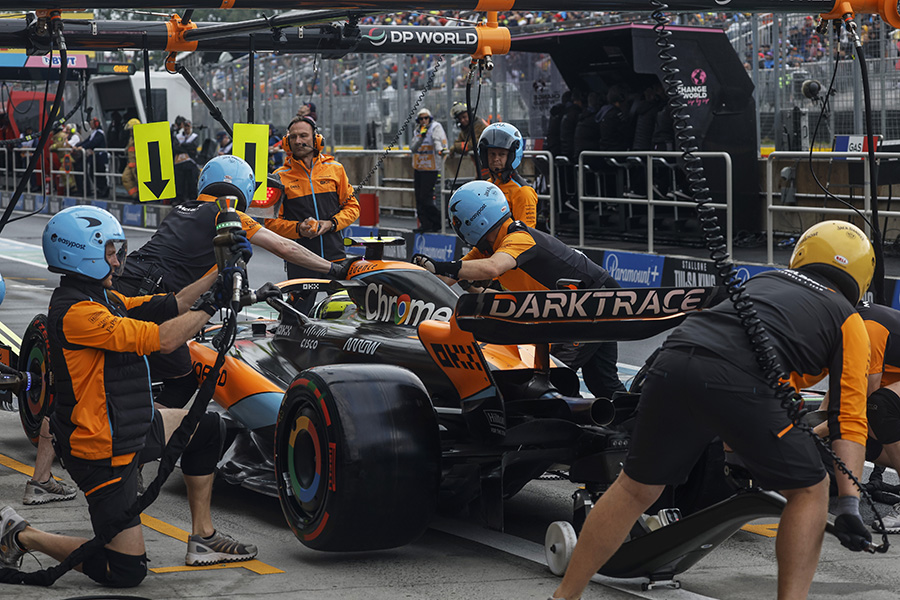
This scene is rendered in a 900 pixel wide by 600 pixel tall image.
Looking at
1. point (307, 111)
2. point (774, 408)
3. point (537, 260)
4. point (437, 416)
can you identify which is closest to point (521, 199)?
point (537, 260)

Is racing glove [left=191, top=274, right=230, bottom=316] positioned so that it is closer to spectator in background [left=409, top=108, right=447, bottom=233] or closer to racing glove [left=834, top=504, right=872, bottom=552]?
racing glove [left=834, top=504, right=872, bottom=552]

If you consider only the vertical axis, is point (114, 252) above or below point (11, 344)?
above

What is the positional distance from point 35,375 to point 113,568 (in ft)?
9.02

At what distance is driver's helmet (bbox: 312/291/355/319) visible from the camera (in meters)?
7.35

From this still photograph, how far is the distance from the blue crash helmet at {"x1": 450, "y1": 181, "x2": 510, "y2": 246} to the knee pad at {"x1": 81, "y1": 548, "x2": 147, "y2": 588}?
2.48 meters

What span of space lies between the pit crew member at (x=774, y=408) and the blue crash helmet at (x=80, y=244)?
229 centimetres

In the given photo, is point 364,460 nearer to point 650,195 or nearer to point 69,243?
point 69,243

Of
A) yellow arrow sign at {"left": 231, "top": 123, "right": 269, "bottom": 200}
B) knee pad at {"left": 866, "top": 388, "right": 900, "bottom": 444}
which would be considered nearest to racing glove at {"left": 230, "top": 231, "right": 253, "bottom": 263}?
knee pad at {"left": 866, "top": 388, "right": 900, "bottom": 444}

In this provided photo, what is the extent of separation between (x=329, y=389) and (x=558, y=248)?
1845 millimetres

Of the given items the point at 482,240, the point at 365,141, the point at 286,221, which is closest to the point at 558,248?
the point at 482,240

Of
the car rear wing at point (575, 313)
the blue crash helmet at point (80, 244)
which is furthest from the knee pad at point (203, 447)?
the car rear wing at point (575, 313)

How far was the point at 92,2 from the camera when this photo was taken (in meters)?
5.65

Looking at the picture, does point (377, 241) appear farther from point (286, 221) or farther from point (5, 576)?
point (286, 221)

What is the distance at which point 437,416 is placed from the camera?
612 cm
